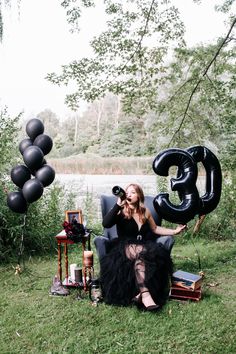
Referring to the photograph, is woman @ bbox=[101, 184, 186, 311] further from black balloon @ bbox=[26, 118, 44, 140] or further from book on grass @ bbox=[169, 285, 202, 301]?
black balloon @ bbox=[26, 118, 44, 140]

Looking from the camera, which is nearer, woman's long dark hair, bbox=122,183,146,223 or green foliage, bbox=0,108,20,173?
woman's long dark hair, bbox=122,183,146,223

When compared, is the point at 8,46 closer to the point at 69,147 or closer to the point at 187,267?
the point at 187,267

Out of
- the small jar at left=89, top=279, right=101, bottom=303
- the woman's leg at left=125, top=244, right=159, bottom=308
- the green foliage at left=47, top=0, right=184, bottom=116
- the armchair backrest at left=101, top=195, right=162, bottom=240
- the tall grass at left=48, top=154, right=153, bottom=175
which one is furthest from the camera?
the tall grass at left=48, top=154, right=153, bottom=175

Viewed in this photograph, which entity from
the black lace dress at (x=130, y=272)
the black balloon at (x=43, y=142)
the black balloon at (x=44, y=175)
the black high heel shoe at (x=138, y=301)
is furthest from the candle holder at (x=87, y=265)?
the black balloon at (x=43, y=142)

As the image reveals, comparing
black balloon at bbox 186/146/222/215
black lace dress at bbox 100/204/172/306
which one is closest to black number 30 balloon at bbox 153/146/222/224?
black balloon at bbox 186/146/222/215

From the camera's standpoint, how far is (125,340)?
2527 millimetres

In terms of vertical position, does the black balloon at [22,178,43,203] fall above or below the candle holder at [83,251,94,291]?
above

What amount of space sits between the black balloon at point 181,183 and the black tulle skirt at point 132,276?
340 millimetres

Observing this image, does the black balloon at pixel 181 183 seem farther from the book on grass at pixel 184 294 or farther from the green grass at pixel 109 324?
the green grass at pixel 109 324

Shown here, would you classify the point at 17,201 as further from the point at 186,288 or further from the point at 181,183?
the point at 186,288

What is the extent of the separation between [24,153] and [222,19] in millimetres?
3892

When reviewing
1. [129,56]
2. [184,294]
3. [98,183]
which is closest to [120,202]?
[184,294]

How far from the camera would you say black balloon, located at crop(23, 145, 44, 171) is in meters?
3.46

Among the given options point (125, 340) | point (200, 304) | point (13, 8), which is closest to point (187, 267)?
point (200, 304)
